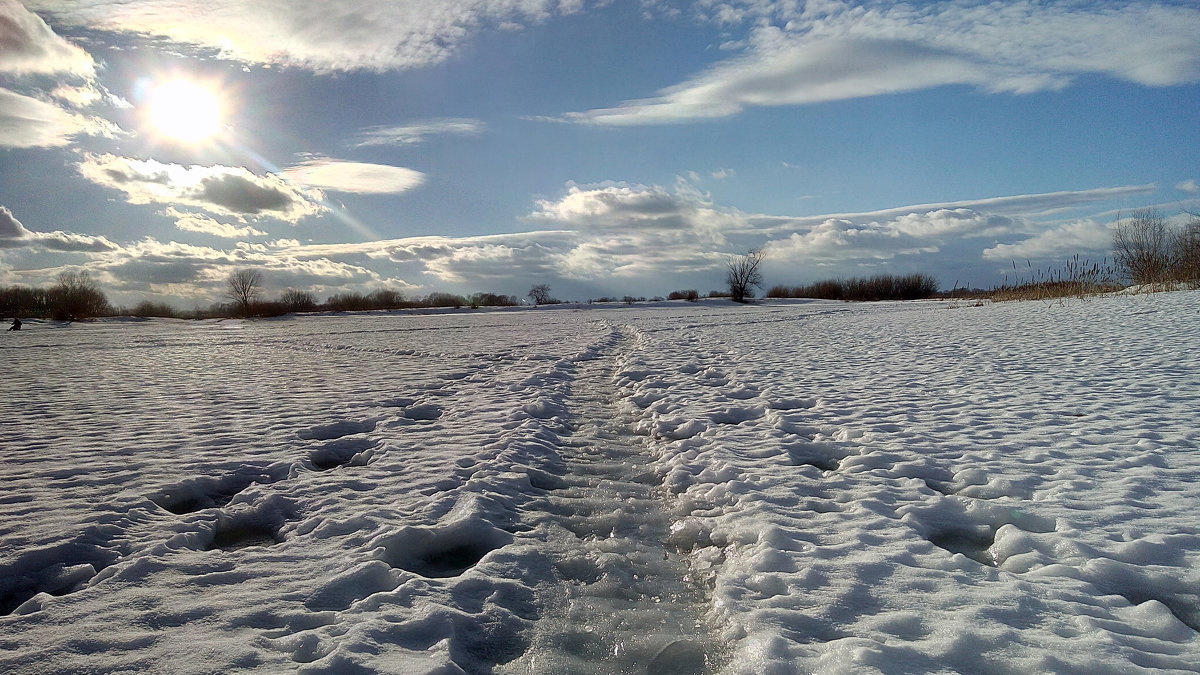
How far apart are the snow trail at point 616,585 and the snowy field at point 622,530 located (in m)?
0.02

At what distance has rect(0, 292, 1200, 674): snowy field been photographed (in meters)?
2.55

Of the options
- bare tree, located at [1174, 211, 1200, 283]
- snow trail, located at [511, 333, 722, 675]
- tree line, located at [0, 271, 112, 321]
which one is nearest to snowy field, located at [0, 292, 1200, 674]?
snow trail, located at [511, 333, 722, 675]

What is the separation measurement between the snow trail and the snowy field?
0.06 ft

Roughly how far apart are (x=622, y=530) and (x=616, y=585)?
0.77m

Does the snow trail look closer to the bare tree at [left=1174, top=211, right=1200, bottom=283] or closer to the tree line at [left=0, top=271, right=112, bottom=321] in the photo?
the bare tree at [left=1174, top=211, right=1200, bottom=283]

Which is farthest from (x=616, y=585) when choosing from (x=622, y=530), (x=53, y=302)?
(x=53, y=302)

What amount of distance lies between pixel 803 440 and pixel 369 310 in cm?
5678

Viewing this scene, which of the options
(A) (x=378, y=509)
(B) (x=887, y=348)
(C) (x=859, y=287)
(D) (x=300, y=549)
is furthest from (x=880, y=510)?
(C) (x=859, y=287)

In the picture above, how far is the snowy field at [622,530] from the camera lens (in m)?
2.55

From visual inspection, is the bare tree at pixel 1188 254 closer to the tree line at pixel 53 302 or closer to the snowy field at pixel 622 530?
the snowy field at pixel 622 530

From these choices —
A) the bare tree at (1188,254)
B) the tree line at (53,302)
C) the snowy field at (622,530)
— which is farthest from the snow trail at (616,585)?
the tree line at (53,302)

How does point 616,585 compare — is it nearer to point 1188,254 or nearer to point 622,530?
point 622,530

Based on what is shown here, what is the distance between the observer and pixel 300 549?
141 inches

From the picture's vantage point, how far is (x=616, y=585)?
3234 millimetres
